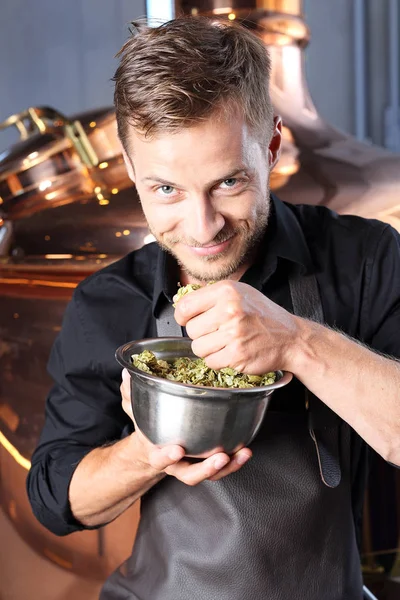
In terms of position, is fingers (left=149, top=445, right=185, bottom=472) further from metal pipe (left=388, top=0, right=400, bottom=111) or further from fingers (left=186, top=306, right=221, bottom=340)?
metal pipe (left=388, top=0, right=400, bottom=111)


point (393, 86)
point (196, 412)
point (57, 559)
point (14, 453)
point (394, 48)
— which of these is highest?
point (196, 412)

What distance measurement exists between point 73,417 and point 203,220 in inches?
17.0

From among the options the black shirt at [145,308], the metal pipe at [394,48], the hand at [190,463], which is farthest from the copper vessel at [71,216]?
the metal pipe at [394,48]

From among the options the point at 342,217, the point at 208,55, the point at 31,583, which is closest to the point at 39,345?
the point at 31,583

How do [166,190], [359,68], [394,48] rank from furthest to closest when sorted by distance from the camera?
[359,68] < [394,48] < [166,190]

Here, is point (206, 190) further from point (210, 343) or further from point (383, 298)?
point (383, 298)

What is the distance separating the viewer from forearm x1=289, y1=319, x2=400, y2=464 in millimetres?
1038

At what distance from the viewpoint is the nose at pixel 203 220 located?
1.08 m

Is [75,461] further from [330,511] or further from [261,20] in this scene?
[261,20]

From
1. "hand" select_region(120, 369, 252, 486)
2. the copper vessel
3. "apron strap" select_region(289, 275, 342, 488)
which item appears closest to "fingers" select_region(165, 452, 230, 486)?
"hand" select_region(120, 369, 252, 486)

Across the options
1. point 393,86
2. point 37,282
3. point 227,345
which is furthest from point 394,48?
point 227,345

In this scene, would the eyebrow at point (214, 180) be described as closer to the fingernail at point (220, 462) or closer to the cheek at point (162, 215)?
the cheek at point (162, 215)

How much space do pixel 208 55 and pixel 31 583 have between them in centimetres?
120

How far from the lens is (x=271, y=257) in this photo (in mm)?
1247
